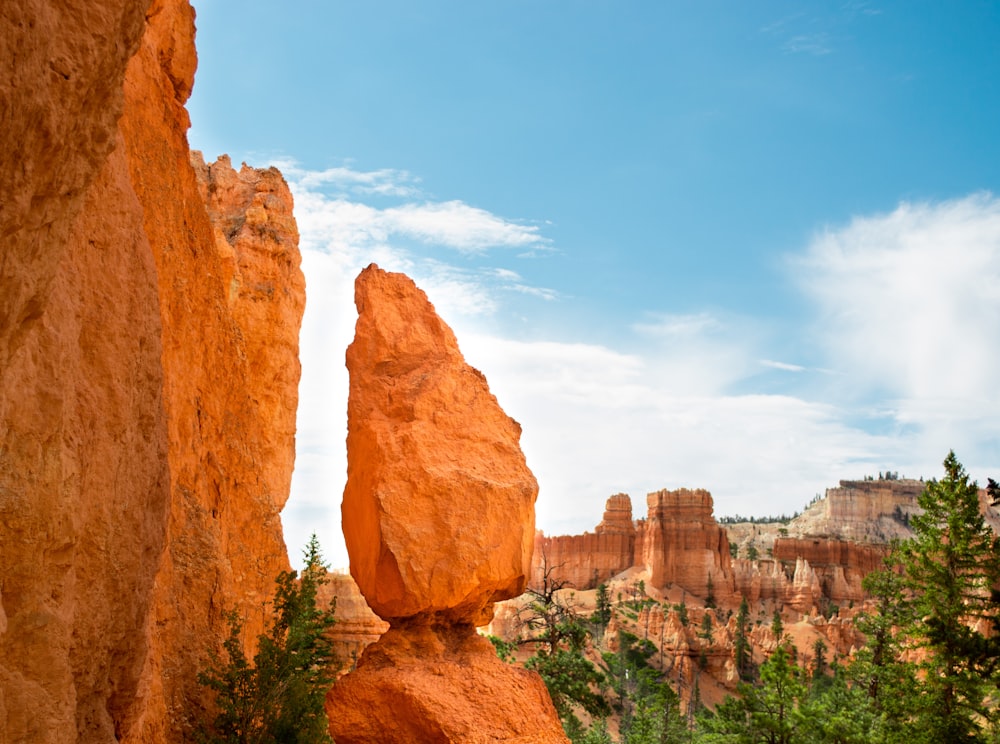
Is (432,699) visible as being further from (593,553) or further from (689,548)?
(593,553)

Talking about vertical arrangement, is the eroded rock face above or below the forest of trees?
above

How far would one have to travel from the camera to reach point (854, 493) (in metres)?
168

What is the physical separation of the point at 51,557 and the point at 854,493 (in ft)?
580

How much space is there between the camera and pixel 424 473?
12031 millimetres

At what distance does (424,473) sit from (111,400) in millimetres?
5595

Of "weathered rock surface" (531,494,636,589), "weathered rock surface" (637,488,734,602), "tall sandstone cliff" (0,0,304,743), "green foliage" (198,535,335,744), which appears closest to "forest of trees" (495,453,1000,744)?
"green foliage" (198,535,335,744)

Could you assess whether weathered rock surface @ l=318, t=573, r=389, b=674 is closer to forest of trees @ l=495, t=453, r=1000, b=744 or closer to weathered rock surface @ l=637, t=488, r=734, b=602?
forest of trees @ l=495, t=453, r=1000, b=744

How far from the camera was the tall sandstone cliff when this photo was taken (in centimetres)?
398

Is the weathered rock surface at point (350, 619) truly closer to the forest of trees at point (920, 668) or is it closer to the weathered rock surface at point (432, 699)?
the forest of trees at point (920, 668)

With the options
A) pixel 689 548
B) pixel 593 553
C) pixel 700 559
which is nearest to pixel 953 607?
pixel 700 559

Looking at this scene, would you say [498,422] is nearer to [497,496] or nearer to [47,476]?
[497,496]

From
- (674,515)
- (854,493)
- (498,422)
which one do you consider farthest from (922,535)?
(854,493)

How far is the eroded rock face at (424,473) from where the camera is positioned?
38.8 feet

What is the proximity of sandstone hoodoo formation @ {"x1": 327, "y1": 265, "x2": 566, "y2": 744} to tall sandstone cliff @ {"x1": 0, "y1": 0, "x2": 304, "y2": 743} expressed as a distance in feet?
6.72
